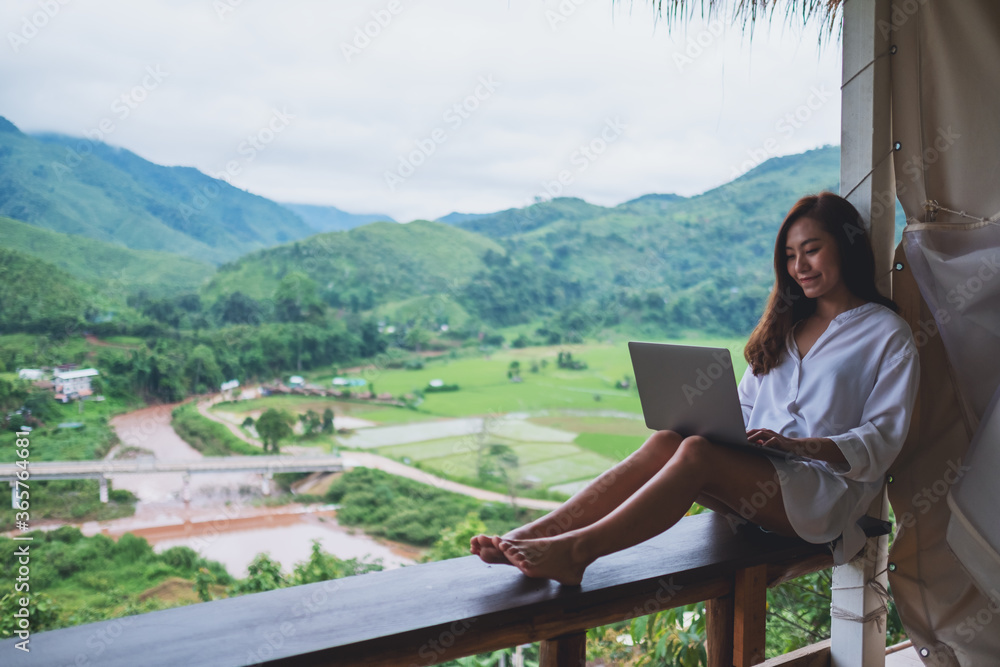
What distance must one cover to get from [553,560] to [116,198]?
8.01 m

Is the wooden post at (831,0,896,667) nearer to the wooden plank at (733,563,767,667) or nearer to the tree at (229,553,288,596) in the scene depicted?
the wooden plank at (733,563,767,667)

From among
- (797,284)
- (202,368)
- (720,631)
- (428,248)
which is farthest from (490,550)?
(428,248)

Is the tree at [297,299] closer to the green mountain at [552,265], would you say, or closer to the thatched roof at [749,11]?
the green mountain at [552,265]

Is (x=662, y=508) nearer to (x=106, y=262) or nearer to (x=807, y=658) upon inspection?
(x=807, y=658)

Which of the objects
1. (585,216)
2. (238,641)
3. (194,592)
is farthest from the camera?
(585,216)

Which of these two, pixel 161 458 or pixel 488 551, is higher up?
pixel 488 551

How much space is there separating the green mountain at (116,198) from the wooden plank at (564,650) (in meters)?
7.85

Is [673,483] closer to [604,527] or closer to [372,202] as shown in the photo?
[604,527]

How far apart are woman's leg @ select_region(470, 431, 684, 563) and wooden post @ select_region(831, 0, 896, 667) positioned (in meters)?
0.60

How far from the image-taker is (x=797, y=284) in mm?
1770

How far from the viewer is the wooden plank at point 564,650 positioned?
1346 millimetres

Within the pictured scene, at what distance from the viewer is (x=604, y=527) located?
1.37 m

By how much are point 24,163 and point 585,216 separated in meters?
7.68

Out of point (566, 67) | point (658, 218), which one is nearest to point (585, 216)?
point (658, 218)
